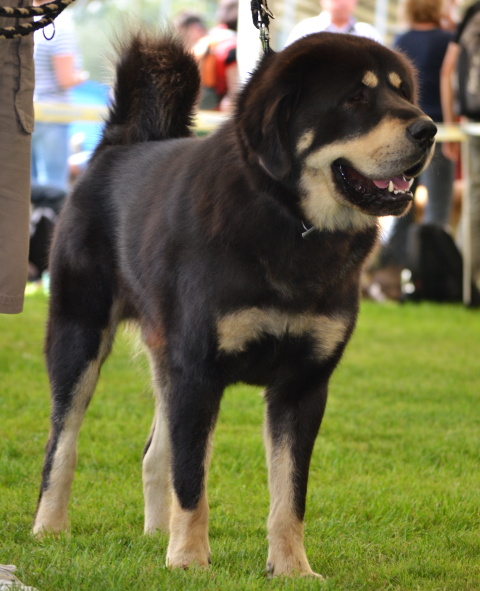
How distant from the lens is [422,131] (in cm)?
273

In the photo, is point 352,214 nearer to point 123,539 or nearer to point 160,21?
point 123,539

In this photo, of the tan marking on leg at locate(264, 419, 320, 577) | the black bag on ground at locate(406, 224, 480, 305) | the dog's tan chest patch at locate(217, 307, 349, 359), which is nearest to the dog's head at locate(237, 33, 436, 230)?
the dog's tan chest patch at locate(217, 307, 349, 359)

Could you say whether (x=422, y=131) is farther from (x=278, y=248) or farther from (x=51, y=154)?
(x=51, y=154)

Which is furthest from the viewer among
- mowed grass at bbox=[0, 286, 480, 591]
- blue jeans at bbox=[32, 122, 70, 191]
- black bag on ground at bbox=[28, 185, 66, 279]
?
blue jeans at bbox=[32, 122, 70, 191]

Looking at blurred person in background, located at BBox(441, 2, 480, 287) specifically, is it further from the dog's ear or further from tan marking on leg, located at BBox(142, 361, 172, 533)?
the dog's ear

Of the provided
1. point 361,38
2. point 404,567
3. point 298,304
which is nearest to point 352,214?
point 298,304

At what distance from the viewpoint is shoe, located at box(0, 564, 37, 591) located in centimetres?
256

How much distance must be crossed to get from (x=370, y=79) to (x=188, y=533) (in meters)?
1.45

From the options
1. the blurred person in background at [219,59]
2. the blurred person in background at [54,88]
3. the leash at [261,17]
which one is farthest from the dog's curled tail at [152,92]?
the blurred person in background at [219,59]

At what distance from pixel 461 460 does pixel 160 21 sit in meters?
2.38

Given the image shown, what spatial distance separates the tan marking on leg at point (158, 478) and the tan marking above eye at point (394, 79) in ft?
4.49

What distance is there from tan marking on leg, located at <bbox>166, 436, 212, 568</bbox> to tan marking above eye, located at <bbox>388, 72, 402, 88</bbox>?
120 cm

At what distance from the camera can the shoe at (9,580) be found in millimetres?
2562

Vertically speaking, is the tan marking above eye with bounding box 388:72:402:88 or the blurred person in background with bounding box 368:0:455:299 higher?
the tan marking above eye with bounding box 388:72:402:88
